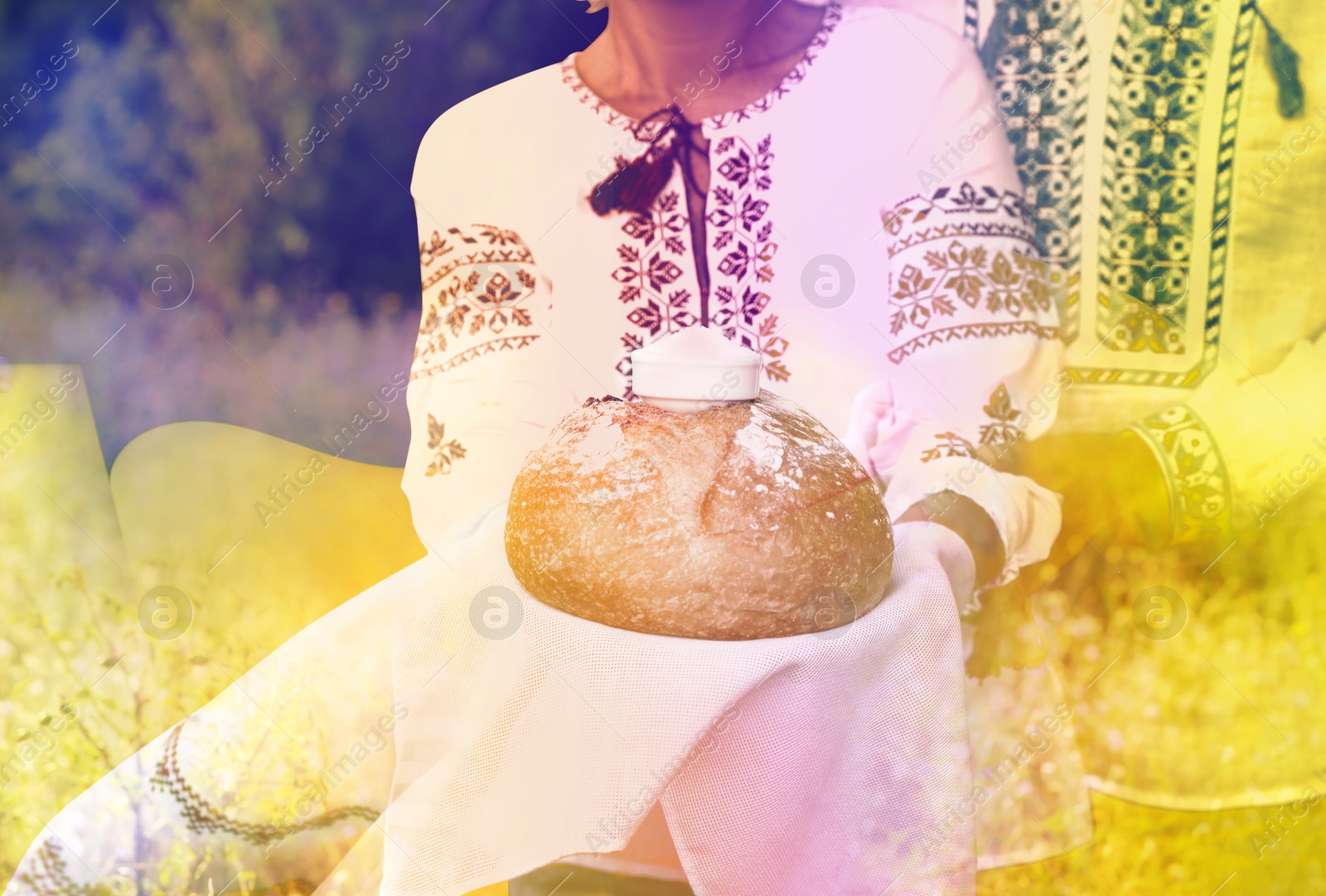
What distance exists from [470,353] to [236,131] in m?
0.47

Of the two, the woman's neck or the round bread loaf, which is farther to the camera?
the woman's neck

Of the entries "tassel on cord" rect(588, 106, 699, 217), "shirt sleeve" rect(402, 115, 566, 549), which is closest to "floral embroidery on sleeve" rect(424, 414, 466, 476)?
"shirt sleeve" rect(402, 115, 566, 549)

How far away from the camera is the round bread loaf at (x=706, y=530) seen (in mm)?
818

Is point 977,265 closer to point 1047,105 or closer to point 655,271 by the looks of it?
point 1047,105

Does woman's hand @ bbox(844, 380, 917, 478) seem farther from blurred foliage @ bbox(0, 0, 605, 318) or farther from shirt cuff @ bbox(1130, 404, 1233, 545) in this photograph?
blurred foliage @ bbox(0, 0, 605, 318)

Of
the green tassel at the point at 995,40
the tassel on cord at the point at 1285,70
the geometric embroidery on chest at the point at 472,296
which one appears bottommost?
the tassel on cord at the point at 1285,70

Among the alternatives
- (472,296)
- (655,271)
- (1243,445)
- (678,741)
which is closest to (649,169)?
(655,271)

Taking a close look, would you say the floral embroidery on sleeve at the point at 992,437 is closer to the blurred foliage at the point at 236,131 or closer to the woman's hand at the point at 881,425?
the woman's hand at the point at 881,425

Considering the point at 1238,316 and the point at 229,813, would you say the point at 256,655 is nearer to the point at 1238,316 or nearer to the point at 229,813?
the point at 229,813

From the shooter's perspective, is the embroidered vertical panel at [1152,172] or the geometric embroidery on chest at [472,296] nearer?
the embroidered vertical panel at [1152,172]

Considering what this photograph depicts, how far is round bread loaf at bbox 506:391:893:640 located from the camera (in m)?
0.82

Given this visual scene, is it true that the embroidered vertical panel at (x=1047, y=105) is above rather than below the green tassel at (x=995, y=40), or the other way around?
below

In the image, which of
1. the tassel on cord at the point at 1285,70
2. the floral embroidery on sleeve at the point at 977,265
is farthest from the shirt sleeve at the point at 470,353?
the tassel on cord at the point at 1285,70

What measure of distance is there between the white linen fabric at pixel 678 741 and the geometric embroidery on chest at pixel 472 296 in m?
0.30
